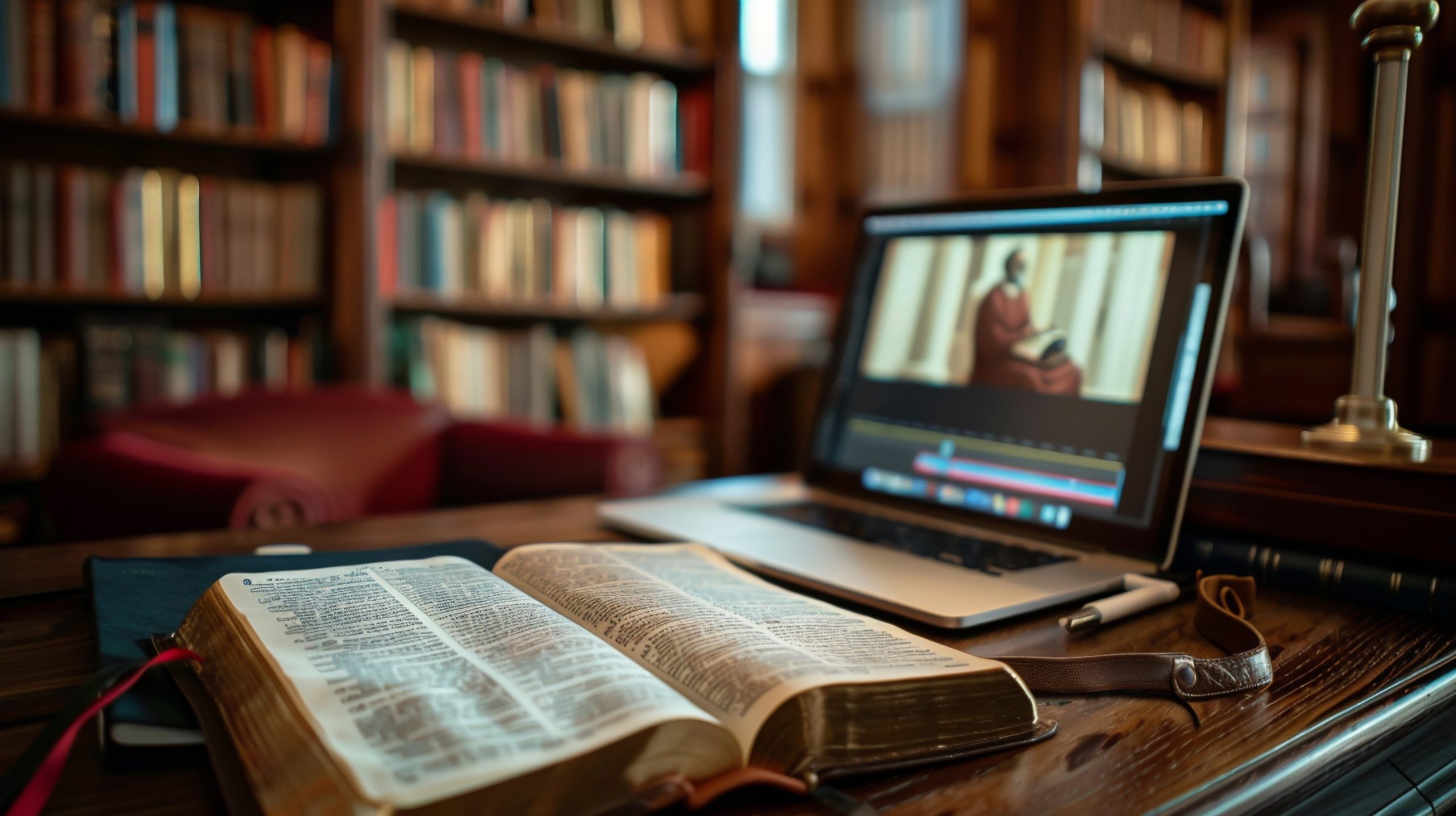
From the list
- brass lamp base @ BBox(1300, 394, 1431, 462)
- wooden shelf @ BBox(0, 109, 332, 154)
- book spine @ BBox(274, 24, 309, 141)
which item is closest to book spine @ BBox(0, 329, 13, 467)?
wooden shelf @ BBox(0, 109, 332, 154)

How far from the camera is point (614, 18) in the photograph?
107 inches

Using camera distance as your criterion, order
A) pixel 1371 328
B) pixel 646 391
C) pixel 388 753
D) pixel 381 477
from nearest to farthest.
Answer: pixel 388 753, pixel 1371 328, pixel 381 477, pixel 646 391

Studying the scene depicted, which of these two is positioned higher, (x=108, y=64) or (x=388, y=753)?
(x=108, y=64)

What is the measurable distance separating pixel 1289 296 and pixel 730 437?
8.26ft

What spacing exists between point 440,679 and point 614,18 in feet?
8.58

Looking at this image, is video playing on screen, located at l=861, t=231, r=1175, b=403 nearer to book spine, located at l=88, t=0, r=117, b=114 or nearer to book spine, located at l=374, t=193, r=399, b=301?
book spine, located at l=374, t=193, r=399, b=301

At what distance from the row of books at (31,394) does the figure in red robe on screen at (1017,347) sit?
6.44 feet

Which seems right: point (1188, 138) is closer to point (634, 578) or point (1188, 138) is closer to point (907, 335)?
point (907, 335)

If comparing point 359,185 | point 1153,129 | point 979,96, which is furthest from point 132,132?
point 1153,129

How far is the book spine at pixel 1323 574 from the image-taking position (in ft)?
2.10

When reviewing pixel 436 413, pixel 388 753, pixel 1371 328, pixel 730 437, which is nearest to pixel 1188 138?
pixel 730 437

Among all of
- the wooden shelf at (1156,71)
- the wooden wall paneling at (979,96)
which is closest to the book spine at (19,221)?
the wooden wall paneling at (979,96)

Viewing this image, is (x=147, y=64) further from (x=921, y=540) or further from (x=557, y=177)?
(x=921, y=540)

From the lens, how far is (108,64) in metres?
1.98
